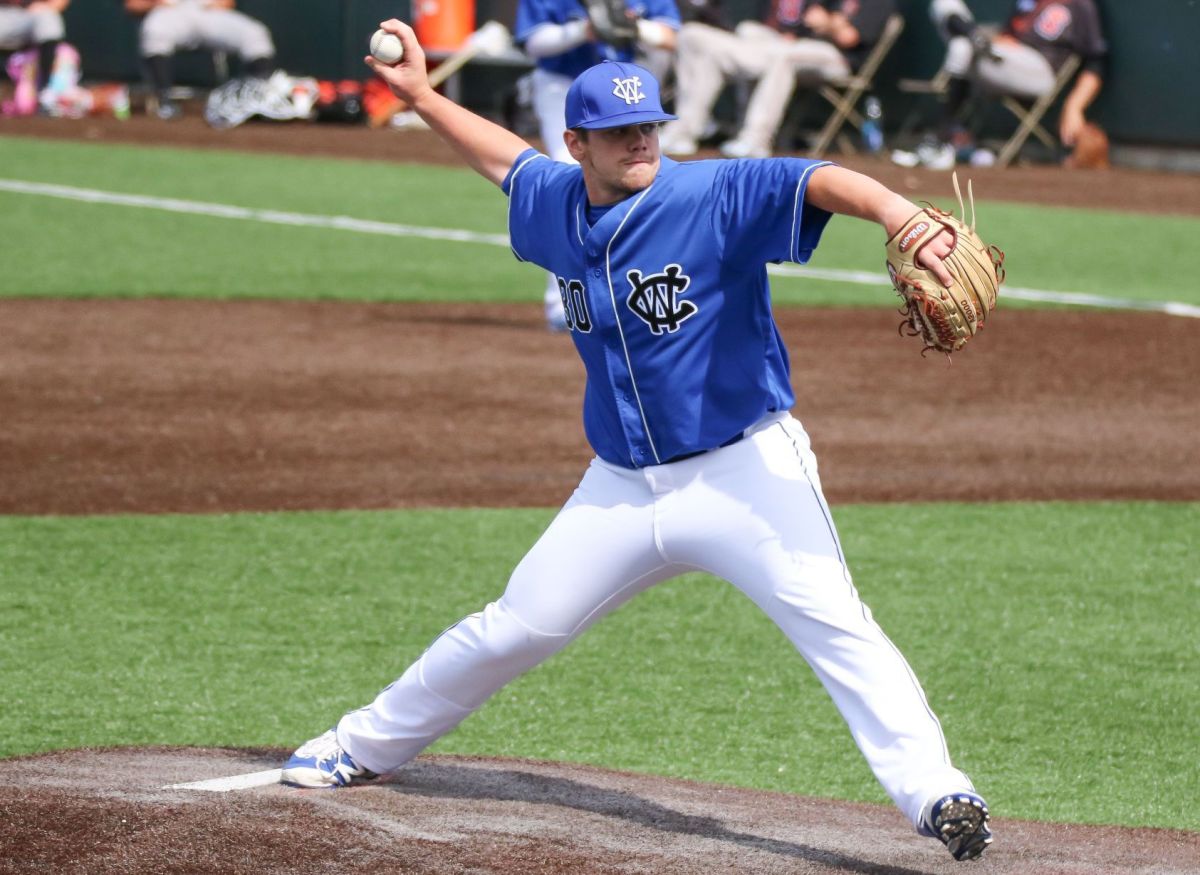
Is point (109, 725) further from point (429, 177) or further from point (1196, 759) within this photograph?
point (429, 177)

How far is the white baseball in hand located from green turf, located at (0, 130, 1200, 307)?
682 centimetres

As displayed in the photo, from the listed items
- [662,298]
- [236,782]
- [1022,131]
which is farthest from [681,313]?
[1022,131]

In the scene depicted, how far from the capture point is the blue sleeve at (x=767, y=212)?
3.64 meters

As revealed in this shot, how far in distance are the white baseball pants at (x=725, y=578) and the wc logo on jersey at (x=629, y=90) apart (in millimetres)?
690

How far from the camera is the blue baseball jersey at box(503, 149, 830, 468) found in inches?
149

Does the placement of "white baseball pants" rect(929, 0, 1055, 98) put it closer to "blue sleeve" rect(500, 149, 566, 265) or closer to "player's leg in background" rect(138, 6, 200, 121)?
"player's leg in background" rect(138, 6, 200, 121)

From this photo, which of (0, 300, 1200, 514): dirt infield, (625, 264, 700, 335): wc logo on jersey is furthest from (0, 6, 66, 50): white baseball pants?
(625, 264, 700, 335): wc logo on jersey

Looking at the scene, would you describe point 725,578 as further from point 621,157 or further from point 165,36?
point 165,36

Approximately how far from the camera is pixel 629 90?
384cm

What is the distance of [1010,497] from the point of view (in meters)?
7.32

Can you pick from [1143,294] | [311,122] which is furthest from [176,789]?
[311,122]

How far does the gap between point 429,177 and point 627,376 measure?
13990 millimetres

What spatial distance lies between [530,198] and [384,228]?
10.2 m

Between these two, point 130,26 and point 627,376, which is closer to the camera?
point 627,376
